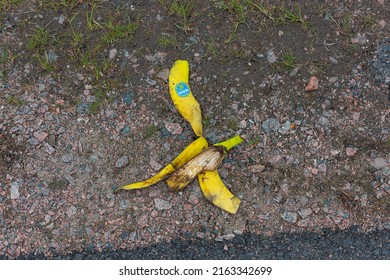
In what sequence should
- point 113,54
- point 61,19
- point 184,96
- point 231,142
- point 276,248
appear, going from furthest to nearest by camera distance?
point 61,19 < point 113,54 < point 184,96 < point 231,142 < point 276,248

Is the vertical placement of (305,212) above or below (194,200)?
below

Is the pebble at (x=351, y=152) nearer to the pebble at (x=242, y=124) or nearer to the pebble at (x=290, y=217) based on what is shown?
the pebble at (x=290, y=217)

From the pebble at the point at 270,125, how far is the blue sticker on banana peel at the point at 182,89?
1.76ft

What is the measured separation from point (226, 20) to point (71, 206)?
1602mm

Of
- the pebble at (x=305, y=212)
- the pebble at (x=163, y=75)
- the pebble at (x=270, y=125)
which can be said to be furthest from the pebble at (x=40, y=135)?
the pebble at (x=305, y=212)

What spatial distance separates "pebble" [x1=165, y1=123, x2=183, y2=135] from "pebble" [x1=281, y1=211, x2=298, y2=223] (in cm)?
83

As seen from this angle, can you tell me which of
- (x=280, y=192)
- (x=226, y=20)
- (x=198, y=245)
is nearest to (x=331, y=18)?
(x=226, y=20)

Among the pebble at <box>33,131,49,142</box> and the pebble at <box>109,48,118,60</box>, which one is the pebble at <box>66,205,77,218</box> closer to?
the pebble at <box>33,131,49,142</box>

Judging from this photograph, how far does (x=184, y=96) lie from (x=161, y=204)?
71cm

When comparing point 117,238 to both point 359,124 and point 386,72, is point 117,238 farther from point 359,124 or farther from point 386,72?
point 386,72

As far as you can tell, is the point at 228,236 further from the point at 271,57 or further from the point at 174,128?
the point at 271,57

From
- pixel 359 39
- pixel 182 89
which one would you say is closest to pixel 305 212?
pixel 182 89

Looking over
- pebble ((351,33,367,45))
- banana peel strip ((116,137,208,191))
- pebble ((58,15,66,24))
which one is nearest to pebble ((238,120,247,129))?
banana peel strip ((116,137,208,191))

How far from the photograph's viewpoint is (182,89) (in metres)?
3.04
